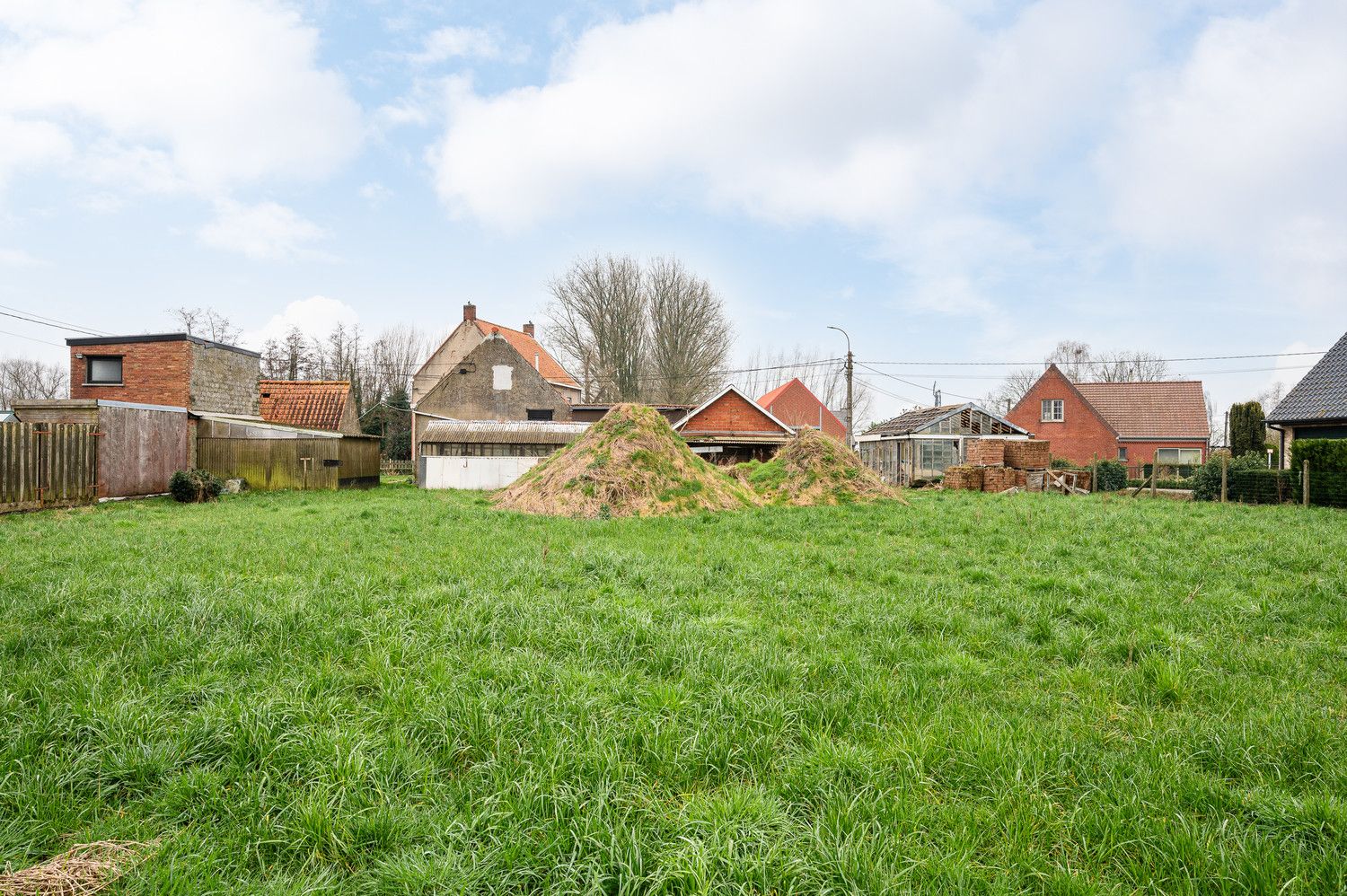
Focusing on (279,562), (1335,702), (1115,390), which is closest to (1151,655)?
(1335,702)

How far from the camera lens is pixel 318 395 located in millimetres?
29641

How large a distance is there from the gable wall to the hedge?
2260cm

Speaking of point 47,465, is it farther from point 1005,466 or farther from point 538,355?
point 538,355

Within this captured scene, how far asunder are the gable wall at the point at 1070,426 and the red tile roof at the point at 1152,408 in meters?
1.05

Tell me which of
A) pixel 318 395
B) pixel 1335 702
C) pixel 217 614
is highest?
pixel 318 395

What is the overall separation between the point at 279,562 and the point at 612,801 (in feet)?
19.8

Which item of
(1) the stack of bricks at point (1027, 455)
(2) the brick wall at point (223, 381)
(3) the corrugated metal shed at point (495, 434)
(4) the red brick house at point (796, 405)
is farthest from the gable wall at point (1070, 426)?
(2) the brick wall at point (223, 381)

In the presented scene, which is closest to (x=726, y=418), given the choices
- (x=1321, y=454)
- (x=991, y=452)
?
(x=991, y=452)

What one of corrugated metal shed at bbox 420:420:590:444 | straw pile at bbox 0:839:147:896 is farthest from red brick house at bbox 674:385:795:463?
straw pile at bbox 0:839:147:896

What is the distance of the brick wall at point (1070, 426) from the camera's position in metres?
39.6

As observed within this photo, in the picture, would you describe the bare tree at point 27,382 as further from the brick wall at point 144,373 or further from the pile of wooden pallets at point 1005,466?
the pile of wooden pallets at point 1005,466

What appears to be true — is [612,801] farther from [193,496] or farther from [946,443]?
[946,443]

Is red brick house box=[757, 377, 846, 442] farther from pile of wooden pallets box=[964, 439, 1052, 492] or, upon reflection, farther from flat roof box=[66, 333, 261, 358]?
flat roof box=[66, 333, 261, 358]

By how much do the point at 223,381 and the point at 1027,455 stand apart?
30.8 meters
